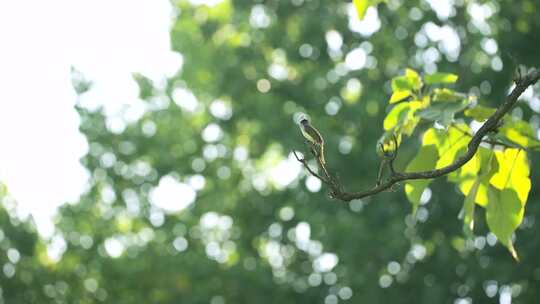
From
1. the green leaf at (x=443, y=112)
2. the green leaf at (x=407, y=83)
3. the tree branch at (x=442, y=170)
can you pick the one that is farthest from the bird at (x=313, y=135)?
the green leaf at (x=407, y=83)

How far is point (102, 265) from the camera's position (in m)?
14.5

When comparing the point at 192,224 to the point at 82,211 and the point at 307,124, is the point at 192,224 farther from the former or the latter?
the point at 307,124

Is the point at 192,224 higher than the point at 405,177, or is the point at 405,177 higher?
the point at 192,224

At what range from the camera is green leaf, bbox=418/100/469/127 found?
271 centimetres

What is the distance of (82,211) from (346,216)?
6.78 metres

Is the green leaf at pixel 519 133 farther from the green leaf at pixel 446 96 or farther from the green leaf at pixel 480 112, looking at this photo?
the green leaf at pixel 446 96

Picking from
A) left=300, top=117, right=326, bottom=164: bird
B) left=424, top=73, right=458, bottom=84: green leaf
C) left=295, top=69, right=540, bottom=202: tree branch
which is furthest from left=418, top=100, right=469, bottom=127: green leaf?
left=300, top=117, right=326, bottom=164: bird

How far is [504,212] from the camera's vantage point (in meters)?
2.85

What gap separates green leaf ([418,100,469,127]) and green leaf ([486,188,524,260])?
271 millimetres

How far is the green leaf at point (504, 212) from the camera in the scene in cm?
282

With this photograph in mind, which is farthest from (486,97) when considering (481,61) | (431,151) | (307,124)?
(307,124)

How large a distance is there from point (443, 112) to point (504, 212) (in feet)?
1.17

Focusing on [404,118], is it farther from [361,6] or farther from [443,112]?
[361,6]

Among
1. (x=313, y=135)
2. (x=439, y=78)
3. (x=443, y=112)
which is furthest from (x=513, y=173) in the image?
(x=313, y=135)
